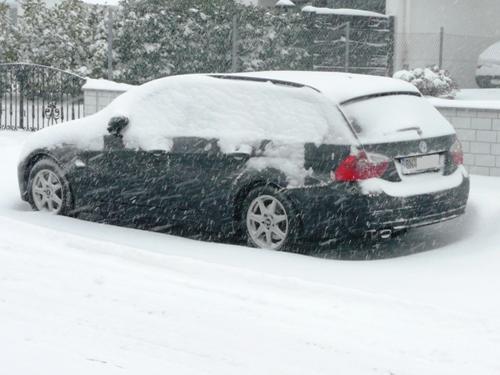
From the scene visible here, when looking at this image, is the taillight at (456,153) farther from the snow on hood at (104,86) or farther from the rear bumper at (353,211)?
the snow on hood at (104,86)

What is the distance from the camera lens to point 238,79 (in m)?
9.12

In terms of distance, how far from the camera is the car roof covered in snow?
8.45m

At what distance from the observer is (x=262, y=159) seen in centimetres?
850

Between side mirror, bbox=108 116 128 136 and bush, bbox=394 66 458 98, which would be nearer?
side mirror, bbox=108 116 128 136

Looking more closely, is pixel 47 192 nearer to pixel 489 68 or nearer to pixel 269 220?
pixel 269 220

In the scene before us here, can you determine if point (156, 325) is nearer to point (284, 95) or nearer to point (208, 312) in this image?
point (208, 312)

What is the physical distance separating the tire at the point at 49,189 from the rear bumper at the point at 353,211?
2641 mm

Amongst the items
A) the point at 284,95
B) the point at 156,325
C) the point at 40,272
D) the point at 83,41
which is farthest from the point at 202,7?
the point at 156,325

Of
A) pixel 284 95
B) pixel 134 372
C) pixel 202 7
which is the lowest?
pixel 134 372

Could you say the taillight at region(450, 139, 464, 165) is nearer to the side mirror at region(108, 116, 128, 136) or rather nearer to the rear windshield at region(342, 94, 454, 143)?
the rear windshield at region(342, 94, 454, 143)

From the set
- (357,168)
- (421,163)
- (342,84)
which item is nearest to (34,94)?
(342,84)

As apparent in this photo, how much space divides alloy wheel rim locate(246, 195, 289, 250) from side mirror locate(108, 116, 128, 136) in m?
1.64

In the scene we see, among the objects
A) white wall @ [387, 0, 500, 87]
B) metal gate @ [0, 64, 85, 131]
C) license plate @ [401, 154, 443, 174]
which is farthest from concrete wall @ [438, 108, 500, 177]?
white wall @ [387, 0, 500, 87]

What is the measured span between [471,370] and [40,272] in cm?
337
